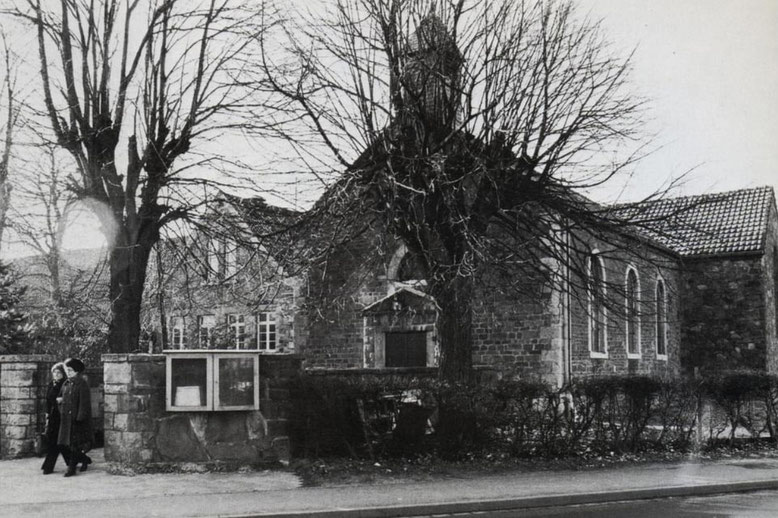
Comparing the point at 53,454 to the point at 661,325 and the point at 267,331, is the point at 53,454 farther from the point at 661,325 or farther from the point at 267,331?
the point at 661,325

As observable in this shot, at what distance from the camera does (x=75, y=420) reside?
39.6 feet

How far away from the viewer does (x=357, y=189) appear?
14664 mm

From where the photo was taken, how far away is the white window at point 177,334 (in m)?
35.5

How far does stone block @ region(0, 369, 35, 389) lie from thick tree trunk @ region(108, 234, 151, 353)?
1922 millimetres

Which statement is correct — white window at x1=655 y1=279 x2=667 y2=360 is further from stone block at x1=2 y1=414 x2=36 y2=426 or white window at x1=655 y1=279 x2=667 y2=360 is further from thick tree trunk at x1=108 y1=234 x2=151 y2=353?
stone block at x1=2 y1=414 x2=36 y2=426

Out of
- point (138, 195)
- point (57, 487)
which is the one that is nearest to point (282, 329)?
point (138, 195)

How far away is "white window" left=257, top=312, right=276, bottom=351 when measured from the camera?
33.5 metres

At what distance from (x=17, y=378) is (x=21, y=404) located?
0.45 meters

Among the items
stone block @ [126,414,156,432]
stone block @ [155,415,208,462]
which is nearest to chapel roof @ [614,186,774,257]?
stone block @ [155,415,208,462]

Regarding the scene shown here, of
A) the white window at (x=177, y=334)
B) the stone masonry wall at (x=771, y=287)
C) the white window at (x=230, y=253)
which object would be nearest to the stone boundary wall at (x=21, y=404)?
the white window at (x=230, y=253)

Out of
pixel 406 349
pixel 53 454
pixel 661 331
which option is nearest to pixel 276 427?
pixel 53 454

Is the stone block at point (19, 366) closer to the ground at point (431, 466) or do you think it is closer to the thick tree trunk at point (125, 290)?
the thick tree trunk at point (125, 290)

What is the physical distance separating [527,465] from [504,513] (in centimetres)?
323

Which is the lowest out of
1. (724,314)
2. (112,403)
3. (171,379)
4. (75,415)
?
(75,415)
